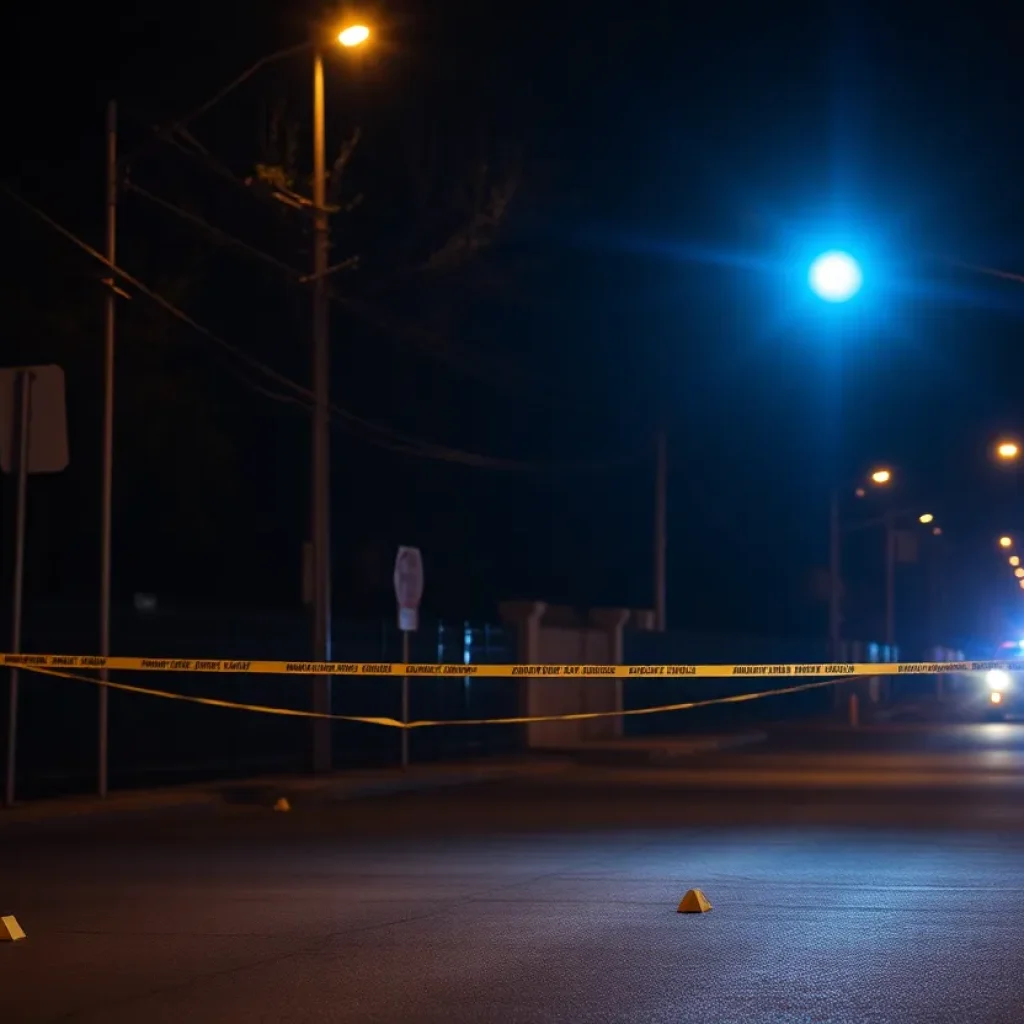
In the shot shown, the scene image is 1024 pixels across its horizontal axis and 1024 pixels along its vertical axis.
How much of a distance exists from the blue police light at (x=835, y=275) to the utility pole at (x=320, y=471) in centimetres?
891

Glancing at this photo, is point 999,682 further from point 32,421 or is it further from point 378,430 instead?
point 32,421

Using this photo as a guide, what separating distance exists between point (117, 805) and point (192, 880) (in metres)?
6.02

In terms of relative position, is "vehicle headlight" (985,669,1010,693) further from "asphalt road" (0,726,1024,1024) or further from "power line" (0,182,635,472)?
"asphalt road" (0,726,1024,1024)

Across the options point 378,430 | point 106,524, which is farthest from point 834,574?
point 106,524

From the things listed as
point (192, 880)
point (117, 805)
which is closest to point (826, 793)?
point (117, 805)

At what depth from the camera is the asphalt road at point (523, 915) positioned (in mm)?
8633

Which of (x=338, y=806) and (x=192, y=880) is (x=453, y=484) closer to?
(x=338, y=806)

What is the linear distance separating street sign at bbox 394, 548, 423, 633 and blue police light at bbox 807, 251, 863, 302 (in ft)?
30.7

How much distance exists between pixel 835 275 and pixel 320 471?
32.0ft

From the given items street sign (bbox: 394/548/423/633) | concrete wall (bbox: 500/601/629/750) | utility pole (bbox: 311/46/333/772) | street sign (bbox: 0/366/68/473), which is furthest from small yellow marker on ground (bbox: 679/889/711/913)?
concrete wall (bbox: 500/601/629/750)

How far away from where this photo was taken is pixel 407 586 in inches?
998

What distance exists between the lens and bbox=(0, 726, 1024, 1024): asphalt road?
8633 mm

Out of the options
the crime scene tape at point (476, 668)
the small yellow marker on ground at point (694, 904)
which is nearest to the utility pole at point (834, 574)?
the crime scene tape at point (476, 668)

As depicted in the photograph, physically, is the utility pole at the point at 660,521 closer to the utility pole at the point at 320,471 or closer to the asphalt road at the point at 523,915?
the utility pole at the point at 320,471
